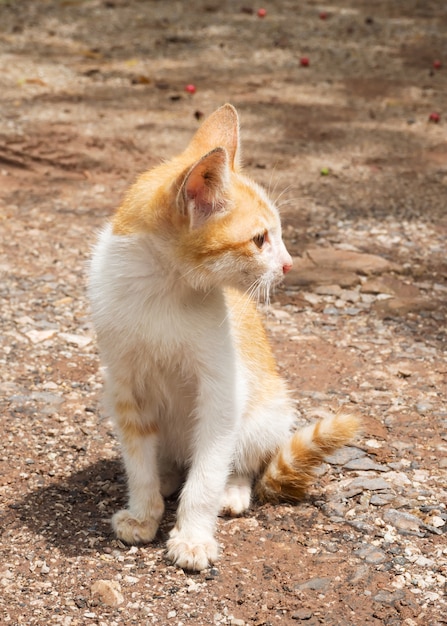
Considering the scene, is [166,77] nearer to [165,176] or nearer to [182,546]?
[165,176]

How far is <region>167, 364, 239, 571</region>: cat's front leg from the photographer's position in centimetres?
315

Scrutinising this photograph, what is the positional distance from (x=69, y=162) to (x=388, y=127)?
9.31ft

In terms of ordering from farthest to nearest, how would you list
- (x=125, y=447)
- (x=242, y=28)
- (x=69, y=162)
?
(x=242, y=28), (x=69, y=162), (x=125, y=447)

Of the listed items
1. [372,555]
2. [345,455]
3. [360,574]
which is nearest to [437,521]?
[372,555]

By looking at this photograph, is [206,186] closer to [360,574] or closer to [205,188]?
[205,188]

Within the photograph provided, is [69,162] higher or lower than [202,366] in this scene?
lower

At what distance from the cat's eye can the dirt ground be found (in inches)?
19.1

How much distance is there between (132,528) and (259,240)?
43.8 inches

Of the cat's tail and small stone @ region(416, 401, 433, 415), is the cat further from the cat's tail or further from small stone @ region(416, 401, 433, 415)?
small stone @ region(416, 401, 433, 415)

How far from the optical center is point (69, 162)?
22.5 feet

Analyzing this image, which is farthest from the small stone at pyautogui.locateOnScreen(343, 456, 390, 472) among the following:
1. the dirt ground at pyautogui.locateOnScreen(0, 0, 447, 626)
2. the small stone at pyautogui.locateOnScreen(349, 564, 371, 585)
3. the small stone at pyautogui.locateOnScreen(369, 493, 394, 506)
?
the small stone at pyautogui.locateOnScreen(349, 564, 371, 585)

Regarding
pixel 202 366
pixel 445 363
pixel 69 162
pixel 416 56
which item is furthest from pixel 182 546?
pixel 416 56

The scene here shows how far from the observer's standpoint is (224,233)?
9.90ft

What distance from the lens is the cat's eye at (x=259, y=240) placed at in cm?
307
